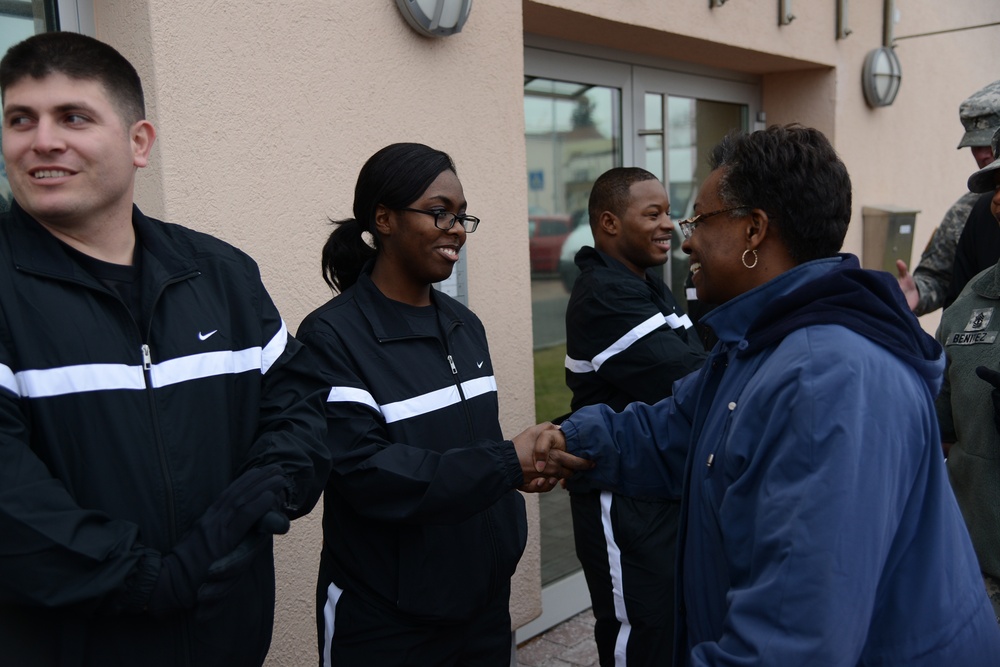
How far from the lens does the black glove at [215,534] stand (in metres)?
1.69

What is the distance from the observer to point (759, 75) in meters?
6.64

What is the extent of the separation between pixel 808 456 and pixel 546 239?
3505 millimetres

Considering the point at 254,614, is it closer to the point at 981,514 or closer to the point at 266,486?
the point at 266,486

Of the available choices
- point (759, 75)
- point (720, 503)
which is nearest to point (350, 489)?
point (720, 503)

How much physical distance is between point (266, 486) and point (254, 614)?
0.34 metres

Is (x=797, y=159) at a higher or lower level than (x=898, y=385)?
higher

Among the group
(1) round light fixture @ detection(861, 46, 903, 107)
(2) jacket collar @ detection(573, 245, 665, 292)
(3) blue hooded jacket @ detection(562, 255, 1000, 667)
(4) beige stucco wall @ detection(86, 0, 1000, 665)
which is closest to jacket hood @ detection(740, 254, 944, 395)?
(3) blue hooded jacket @ detection(562, 255, 1000, 667)

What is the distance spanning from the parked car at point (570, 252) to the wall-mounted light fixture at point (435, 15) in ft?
5.64

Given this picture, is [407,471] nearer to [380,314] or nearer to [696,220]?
[380,314]

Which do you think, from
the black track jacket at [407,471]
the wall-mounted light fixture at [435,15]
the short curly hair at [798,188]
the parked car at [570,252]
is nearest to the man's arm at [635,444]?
the black track jacket at [407,471]

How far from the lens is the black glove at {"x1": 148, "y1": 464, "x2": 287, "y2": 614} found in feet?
5.56

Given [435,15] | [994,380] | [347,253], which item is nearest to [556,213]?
[435,15]

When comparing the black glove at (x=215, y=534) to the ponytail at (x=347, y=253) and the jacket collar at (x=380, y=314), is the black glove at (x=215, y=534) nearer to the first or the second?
the jacket collar at (x=380, y=314)

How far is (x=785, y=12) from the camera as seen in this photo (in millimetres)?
5734
